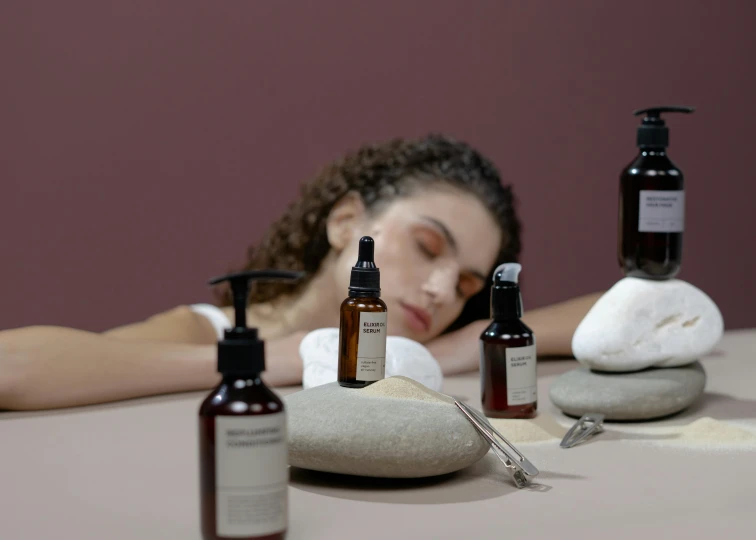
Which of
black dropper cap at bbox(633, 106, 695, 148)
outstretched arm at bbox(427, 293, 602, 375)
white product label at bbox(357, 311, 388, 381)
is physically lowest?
outstretched arm at bbox(427, 293, 602, 375)

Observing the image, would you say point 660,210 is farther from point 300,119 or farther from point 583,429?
point 300,119

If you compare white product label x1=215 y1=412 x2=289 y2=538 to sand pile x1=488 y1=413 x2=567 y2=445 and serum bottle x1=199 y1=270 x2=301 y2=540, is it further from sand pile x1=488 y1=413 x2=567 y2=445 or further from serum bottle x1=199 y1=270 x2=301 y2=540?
sand pile x1=488 y1=413 x2=567 y2=445

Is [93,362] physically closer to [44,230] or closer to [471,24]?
[44,230]

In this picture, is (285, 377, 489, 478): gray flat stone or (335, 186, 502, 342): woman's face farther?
(335, 186, 502, 342): woman's face

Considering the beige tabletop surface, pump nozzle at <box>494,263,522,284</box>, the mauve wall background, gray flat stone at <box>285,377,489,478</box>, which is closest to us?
the beige tabletop surface


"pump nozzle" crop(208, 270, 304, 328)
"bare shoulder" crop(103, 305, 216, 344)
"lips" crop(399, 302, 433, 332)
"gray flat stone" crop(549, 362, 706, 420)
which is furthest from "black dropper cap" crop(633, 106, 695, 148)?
"bare shoulder" crop(103, 305, 216, 344)

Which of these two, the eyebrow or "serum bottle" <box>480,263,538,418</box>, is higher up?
the eyebrow

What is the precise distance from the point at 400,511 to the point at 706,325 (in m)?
0.73

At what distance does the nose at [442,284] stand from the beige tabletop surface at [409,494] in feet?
2.08

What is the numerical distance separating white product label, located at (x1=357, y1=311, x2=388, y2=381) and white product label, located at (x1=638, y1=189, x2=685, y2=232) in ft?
1.72

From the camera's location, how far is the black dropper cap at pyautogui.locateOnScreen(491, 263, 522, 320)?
1.23 m

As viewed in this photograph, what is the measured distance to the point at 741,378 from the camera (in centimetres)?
168

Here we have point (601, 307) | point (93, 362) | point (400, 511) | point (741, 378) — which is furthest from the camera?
point (741, 378)

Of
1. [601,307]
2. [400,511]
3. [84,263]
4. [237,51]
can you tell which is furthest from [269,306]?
[400,511]
